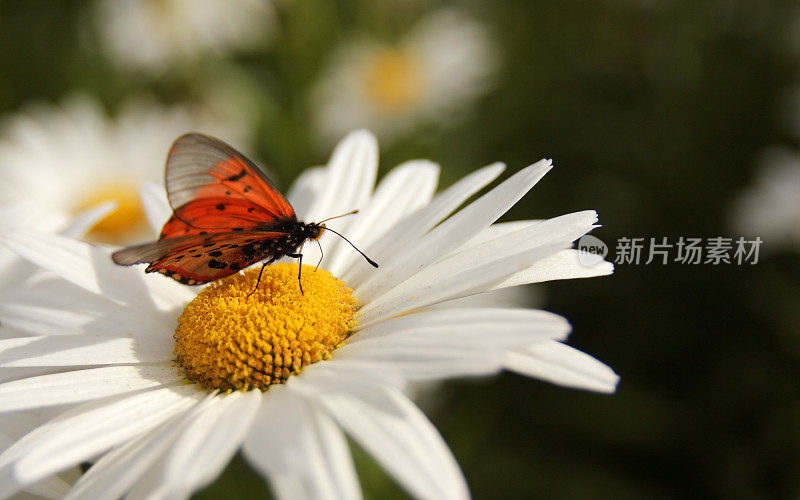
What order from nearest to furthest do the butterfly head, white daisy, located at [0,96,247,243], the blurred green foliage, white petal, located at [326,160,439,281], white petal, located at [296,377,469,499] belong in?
white petal, located at [296,377,469,499] < the butterfly head < white petal, located at [326,160,439,281] < the blurred green foliage < white daisy, located at [0,96,247,243]

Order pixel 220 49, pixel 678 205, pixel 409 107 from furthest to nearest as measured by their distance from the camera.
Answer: pixel 409 107
pixel 220 49
pixel 678 205

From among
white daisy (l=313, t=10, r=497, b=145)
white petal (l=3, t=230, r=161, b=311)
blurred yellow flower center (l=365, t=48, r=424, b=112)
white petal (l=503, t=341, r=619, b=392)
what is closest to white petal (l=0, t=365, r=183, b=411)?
white petal (l=3, t=230, r=161, b=311)

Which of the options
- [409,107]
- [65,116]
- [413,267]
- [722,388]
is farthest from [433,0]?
[413,267]

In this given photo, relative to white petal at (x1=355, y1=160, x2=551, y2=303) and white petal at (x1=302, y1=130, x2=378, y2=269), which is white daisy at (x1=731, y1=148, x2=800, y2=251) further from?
white petal at (x1=355, y1=160, x2=551, y2=303)

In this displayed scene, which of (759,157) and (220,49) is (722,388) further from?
(220,49)

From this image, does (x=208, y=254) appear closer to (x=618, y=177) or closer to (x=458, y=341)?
(x=458, y=341)
